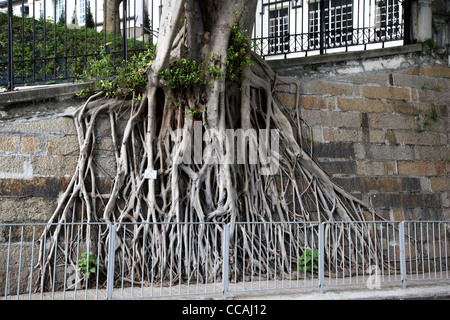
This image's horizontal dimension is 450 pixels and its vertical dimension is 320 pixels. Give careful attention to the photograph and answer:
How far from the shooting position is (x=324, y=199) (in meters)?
8.20

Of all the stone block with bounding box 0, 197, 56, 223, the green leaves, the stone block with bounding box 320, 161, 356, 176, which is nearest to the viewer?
the stone block with bounding box 0, 197, 56, 223

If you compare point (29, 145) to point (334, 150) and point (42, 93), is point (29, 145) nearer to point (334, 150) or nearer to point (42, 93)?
point (42, 93)

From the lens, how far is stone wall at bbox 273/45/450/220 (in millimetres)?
8734

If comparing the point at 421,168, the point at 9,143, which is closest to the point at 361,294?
the point at 421,168

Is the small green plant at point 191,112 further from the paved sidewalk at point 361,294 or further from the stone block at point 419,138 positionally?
the stone block at point 419,138

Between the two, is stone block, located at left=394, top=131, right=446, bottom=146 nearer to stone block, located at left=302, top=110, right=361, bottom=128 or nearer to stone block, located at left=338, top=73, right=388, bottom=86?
stone block, located at left=302, top=110, right=361, bottom=128

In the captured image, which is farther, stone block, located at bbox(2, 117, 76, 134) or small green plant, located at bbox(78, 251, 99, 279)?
stone block, located at bbox(2, 117, 76, 134)

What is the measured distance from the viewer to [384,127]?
9.07 meters

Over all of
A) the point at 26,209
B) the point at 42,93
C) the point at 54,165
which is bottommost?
the point at 26,209

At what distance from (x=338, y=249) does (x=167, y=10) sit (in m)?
4.22

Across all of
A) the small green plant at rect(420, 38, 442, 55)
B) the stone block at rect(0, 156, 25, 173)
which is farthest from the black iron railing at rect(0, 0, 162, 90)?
the small green plant at rect(420, 38, 442, 55)

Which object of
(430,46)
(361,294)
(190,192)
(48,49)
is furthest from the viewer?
(48,49)
